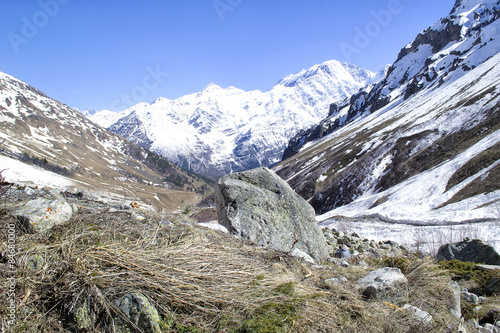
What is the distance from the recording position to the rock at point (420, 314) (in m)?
4.14

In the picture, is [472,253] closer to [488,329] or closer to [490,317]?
[490,317]

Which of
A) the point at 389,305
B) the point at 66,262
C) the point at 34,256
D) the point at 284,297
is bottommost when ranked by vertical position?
the point at 389,305

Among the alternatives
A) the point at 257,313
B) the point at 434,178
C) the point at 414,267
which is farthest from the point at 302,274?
the point at 434,178

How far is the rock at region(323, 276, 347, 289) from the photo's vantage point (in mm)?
4762

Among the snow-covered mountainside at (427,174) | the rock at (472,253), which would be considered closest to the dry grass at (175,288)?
the rock at (472,253)

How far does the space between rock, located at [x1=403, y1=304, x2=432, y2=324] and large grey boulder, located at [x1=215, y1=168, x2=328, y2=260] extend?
4.88 metres

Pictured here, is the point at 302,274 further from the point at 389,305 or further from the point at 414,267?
the point at 414,267

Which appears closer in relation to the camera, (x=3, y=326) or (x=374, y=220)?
(x=3, y=326)

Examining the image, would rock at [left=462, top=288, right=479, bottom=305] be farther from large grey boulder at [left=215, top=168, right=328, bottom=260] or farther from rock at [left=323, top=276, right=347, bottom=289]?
large grey boulder at [left=215, top=168, right=328, bottom=260]

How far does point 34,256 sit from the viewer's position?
3521mm

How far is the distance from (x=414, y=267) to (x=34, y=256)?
21.2 ft

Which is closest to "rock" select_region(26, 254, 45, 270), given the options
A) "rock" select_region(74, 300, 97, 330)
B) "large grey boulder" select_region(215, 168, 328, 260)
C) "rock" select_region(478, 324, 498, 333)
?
"rock" select_region(74, 300, 97, 330)

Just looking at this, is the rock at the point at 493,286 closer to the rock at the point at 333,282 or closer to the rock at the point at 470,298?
the rock at the point at 470,298

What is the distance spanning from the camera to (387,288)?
190 inches
